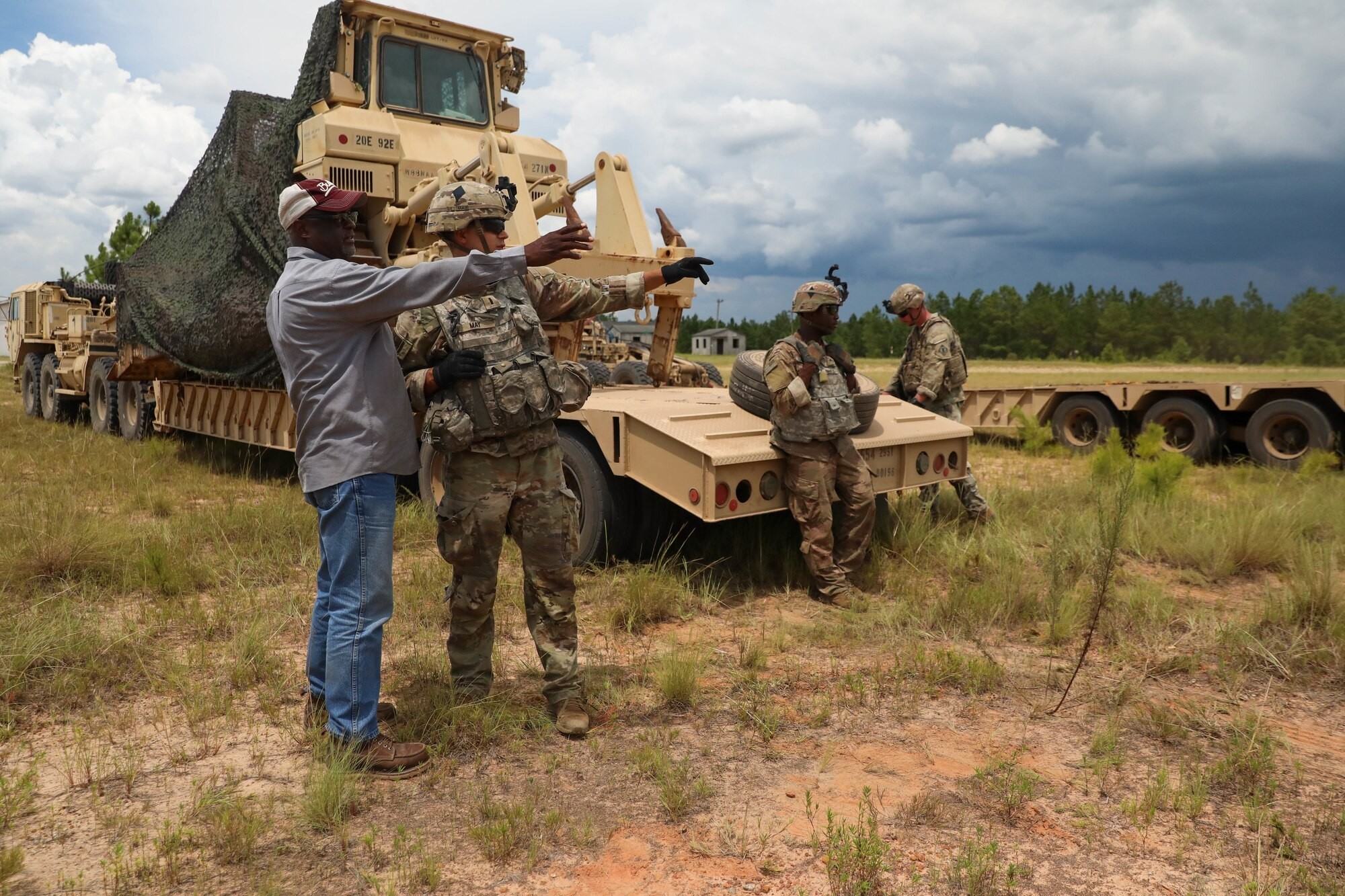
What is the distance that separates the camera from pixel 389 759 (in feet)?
11.1

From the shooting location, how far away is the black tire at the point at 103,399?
41.5ft

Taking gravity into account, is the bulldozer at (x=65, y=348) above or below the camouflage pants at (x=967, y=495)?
above

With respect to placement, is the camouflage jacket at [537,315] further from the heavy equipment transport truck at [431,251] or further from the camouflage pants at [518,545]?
the heavy equipment transport truck at [431,251]

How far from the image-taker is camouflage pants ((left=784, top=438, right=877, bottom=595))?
5395 mm

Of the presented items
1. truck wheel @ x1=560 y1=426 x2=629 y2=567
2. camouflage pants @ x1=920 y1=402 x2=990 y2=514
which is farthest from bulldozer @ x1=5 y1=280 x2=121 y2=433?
camouflage pants @ x1=920 y1=402 x2=990 y2=514

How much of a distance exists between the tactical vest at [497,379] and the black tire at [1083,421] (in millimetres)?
9446

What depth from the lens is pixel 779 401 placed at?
527cm

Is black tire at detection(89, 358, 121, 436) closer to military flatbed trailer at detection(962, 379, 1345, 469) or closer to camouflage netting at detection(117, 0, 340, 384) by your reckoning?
camouflage netting at detection(117, 0, 340, 384)

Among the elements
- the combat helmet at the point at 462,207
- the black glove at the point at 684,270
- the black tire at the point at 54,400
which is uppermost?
the combat helmet at the point at 462,207

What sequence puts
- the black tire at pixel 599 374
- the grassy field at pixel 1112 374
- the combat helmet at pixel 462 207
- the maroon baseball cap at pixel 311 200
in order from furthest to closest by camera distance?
1. the grassy field at pixel 1112 374
2. the black tire at pixel 599 374
3. the combat helmet at pixel 462 207
4. the maroon baseball cap at pixel 311 200

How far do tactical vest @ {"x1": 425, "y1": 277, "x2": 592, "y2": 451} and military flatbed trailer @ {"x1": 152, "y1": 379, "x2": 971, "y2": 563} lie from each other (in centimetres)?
102

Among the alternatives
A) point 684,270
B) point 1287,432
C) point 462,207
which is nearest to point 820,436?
point 684,270

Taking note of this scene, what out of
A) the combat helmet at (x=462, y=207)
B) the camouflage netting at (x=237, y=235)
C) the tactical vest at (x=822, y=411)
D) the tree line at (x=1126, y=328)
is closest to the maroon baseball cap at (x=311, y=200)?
the combat helmet at (x=462, y=207)

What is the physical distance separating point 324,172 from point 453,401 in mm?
4673
